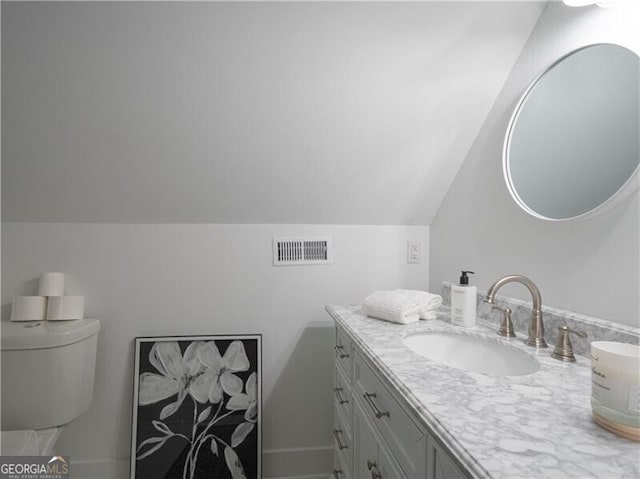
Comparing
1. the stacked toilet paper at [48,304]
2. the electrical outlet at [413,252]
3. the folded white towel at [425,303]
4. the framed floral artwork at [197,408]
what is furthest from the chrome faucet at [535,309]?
the stacked toilet paper at [48,304]

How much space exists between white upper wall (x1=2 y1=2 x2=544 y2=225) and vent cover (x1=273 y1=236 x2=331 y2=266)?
14 cm

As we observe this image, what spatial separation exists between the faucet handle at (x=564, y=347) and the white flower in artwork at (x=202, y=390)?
123 cm

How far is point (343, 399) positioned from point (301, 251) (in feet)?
2.28

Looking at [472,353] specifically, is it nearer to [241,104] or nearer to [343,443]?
[343,443]

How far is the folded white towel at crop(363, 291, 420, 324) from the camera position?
119 centimetres

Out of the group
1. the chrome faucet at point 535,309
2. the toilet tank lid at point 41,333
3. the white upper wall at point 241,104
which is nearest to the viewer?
the chrome faucet at point 535,309

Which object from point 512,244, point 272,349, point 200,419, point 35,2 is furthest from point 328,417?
point 35,2

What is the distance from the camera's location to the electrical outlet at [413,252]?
1785 millimetres

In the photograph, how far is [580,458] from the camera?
48cm

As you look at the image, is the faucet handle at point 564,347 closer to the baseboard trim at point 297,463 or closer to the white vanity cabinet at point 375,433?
the white vanity cabinet at point 375,433

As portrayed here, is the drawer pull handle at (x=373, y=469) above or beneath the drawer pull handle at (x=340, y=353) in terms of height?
beneath

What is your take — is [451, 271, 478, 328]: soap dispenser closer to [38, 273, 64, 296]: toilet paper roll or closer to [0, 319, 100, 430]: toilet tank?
[0, 319, 100, 430]: toilet tank

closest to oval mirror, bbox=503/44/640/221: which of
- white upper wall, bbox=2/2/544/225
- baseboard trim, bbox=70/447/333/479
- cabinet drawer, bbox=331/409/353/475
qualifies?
white upper wall, bbox=2/2/544/225

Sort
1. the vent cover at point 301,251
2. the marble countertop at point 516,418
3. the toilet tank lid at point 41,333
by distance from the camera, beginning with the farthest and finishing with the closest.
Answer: the vent cover at point 301,251 → the toilet tank lid at point 41,333 → the marble countertop at point 516,418
